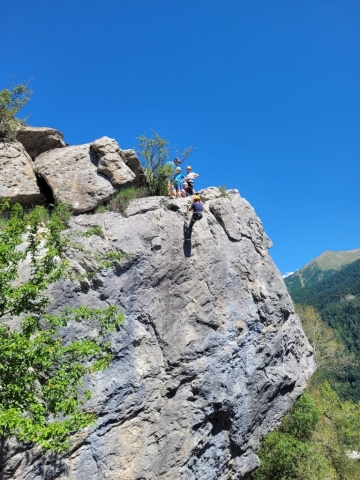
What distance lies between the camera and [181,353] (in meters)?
12.8

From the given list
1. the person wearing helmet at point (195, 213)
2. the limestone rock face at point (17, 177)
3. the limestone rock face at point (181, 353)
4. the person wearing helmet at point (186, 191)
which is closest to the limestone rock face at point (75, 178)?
the limestone rock face at point (17, 177)

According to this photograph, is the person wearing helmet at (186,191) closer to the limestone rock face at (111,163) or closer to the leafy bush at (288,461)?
the limestone rock face at (111,163)

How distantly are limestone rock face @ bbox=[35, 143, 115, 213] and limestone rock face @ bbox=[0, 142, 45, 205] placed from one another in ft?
2.30

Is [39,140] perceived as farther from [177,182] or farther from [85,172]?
[177,182]

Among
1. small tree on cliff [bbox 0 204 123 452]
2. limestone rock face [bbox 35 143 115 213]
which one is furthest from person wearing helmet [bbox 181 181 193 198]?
small tree on cliff [bbox 0 204 123 452]

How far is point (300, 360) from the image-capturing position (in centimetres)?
1625

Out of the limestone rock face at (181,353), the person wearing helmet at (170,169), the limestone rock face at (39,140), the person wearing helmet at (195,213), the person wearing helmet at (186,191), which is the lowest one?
the limestone rock face at (181,353)

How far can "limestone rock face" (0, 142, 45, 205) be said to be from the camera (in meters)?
14.5

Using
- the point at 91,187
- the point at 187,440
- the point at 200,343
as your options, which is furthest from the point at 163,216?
the point at 187,440

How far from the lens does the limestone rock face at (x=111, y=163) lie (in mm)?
16219

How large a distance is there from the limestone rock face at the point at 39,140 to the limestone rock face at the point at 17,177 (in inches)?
52.3

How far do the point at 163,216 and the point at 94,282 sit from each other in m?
4.09

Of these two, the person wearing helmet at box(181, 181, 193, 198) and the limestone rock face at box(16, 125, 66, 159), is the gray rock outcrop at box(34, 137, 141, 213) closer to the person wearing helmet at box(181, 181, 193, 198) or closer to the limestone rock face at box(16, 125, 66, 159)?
the limestone rock face at box(16, 125, 66, 159)

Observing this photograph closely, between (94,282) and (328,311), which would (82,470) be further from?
(328,311)
